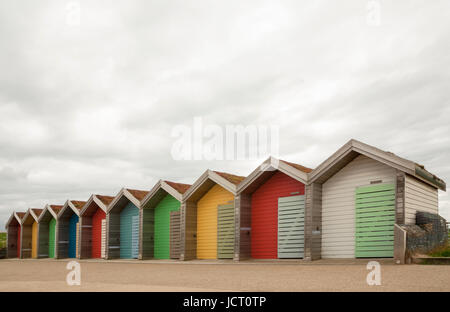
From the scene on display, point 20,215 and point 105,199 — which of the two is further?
point 20,215

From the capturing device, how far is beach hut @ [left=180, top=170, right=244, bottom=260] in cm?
2105

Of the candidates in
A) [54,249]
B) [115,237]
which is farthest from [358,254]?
[54,249]

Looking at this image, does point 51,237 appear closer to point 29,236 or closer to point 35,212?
point 35,212

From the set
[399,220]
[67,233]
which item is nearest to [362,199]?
[399,220]

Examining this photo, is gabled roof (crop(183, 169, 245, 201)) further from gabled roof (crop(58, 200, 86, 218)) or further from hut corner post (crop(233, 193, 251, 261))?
gabled roof (crop(58, 200, 86, 218))

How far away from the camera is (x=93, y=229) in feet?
103

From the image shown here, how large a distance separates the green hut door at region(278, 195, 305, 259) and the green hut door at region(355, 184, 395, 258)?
8.67ft

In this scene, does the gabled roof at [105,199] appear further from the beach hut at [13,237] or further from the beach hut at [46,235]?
the beach hut at [13,237]

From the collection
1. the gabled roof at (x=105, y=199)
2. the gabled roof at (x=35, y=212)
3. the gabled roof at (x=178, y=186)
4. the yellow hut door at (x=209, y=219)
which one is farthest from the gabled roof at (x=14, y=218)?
the yellow hut door at (x=209, y=219)

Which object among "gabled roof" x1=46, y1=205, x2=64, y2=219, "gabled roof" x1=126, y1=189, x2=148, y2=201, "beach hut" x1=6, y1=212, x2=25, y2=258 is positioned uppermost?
"gabled roof" x1=126, y1=189, x2=148, y2=201

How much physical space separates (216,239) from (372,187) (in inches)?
348

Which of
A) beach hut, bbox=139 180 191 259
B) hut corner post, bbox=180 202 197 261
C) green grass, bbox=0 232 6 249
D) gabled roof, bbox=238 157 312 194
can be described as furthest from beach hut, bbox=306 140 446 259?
green grass, bbox=0 232 6 249

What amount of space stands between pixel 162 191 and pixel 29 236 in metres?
21.2
